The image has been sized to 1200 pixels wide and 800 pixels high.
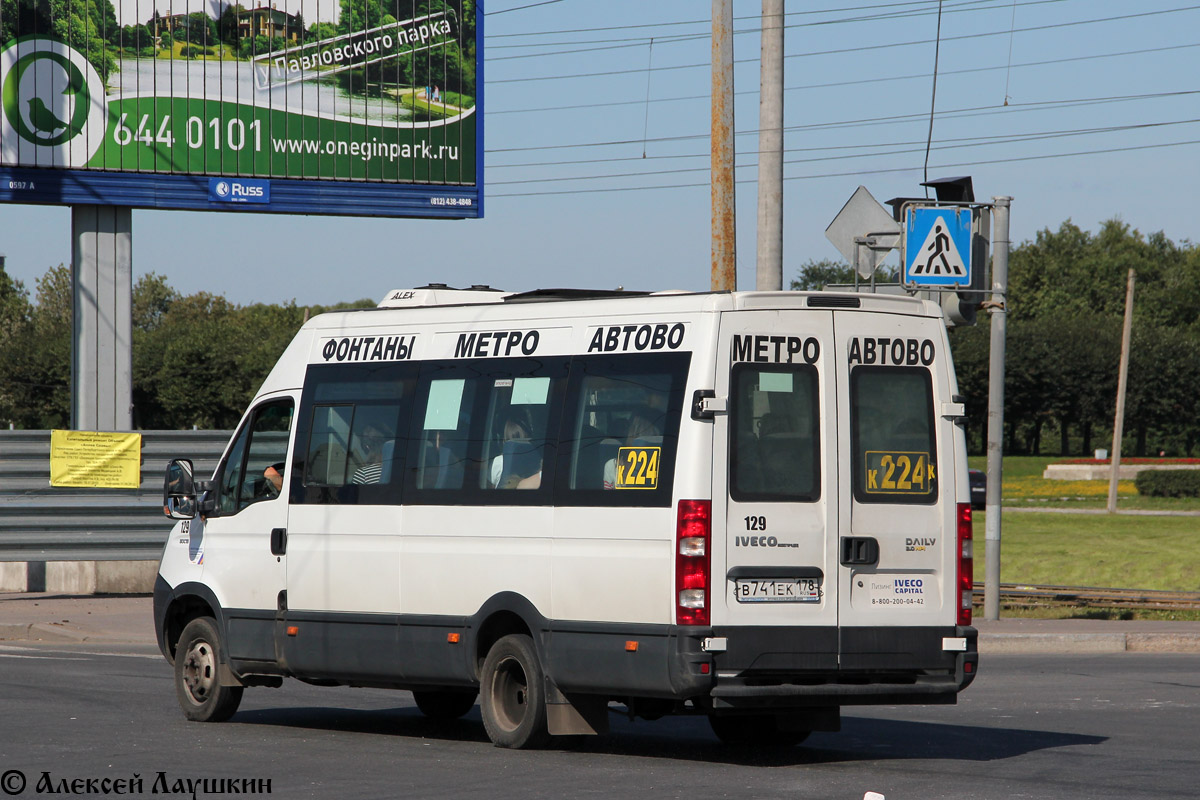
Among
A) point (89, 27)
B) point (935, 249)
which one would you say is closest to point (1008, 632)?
point (935, 249)

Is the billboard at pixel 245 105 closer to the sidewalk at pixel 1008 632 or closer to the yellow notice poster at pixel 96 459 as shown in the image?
the yellow notice poster at pixel 96 459

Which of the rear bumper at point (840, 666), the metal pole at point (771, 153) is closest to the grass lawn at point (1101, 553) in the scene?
the metal pole at point (771, 153)

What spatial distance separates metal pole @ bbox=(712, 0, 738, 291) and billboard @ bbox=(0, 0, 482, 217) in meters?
8.70

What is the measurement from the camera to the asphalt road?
27.4ft

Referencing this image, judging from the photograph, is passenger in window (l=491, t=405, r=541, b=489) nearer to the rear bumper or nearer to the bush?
the rear bumper

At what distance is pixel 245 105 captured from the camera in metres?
24.4

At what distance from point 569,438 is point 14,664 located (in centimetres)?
710

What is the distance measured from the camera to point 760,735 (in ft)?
34.1

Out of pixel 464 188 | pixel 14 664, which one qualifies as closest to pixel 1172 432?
pixel 464 188

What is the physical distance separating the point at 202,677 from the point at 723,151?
8.02m

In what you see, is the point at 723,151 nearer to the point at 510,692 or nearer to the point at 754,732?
the point at 754,732

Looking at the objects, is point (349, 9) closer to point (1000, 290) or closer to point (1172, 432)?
point (1000, 290)

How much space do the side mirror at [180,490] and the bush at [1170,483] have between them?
50691 millimetres

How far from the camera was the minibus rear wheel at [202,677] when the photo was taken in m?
11.1
